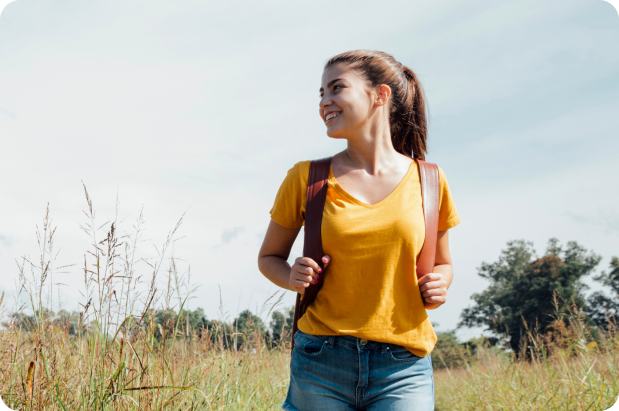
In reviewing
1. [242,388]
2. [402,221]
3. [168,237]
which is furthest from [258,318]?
[402,221]

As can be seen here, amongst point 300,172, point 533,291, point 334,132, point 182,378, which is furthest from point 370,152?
point 533,291

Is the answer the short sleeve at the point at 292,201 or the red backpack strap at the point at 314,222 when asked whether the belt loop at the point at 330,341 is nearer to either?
the red backpack strap at the point at 314,222

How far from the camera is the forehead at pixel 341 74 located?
6.39ft

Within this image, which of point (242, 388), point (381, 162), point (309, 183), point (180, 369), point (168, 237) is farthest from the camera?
point (242, 388)

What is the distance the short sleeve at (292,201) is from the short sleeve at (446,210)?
23.0 inches

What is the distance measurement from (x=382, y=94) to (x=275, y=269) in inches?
35.9

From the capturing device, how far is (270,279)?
1.89 meters

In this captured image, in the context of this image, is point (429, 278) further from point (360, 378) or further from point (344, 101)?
point (344, 101)

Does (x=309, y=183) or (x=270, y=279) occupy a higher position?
(x=309, y=183)

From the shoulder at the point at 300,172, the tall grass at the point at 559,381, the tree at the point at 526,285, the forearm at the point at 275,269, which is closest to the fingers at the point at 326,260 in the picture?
the forearm at the point at 275,269

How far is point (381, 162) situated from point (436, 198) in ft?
0.93

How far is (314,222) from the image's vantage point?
1757mm

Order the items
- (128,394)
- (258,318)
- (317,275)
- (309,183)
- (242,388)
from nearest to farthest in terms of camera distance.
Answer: (317,275) → (309,183) → (128,394) → (242,388) → (258,318)

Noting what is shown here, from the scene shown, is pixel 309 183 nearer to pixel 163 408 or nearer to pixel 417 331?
pixel 417 331
